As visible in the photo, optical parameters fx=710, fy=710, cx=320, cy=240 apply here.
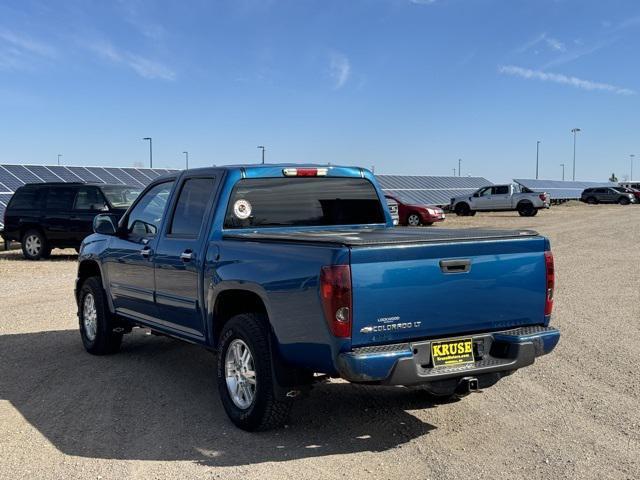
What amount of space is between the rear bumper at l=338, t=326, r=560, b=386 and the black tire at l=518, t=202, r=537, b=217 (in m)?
34.9

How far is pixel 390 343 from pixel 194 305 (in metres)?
2.02

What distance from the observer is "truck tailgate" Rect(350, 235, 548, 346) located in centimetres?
440

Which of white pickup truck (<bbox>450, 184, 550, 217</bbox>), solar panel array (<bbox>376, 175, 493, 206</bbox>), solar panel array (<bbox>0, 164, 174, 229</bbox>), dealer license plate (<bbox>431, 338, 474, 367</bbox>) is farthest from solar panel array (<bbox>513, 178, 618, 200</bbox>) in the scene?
dealer license plate (<bbox>431, 338, 474, 367</bbox>)

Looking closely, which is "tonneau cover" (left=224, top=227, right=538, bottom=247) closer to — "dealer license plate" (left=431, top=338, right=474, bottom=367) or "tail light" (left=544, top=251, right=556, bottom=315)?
"tail light" (left=544, top=251, right=556, bottom=315)

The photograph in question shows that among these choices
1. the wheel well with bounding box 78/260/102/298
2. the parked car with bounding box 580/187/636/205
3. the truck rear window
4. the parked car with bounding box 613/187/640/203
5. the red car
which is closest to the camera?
the truck rear window

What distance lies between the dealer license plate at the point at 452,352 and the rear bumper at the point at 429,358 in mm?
30

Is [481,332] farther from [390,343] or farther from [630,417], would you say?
[630,417]

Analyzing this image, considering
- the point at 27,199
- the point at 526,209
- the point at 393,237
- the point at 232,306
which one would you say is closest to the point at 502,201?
the point at 526,209

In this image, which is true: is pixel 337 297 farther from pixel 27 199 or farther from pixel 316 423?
pixel 27 199

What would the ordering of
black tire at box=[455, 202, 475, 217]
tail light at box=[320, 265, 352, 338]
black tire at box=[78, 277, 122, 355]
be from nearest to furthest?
tail light at box=[320, 265, 352, 338] → black tire at box=[78, 277, 122, 355] → black tire at box=[455, 202, 475, 217]

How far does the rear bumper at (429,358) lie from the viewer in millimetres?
4352

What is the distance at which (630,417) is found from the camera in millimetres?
5484

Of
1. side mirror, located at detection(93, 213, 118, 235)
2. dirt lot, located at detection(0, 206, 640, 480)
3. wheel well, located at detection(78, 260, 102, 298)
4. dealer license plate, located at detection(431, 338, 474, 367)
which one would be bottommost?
dirt lot, located at detection(0, 206, 640, 480)

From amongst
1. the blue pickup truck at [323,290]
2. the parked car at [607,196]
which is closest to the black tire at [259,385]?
the blue pickup truck at [323,290]
